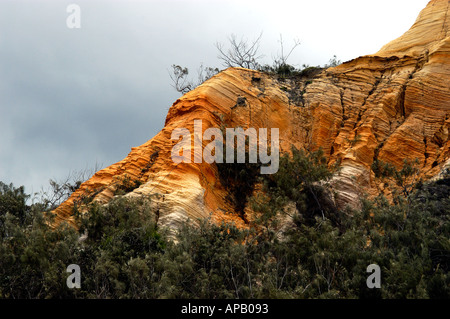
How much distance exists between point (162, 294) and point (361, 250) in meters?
6.27

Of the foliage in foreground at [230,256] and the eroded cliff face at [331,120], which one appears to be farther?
the eroded cliff face at [331,120]

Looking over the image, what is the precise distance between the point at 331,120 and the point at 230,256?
11287mm

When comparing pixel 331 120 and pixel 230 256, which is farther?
pixel 331 120

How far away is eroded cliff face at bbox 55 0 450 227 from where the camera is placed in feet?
61.0

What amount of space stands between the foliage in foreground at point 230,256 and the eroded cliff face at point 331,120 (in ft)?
6.08

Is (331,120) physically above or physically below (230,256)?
above

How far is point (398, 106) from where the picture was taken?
75.8 feet

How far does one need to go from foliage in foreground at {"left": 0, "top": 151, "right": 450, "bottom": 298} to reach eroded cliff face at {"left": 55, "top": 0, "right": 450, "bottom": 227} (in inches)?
73.0

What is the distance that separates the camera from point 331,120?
23.0 m

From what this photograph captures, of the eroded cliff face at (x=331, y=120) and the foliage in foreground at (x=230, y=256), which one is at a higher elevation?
the eroded cliff face at (x=331, y=120)

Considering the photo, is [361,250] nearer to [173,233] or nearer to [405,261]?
[405,261]

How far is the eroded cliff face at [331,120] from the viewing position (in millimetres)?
18578

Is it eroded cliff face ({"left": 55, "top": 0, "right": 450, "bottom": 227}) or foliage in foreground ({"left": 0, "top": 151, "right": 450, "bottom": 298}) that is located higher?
eroded cliff face ({"left": 55, "top": 0, "right": 450, "bottom": 227})
